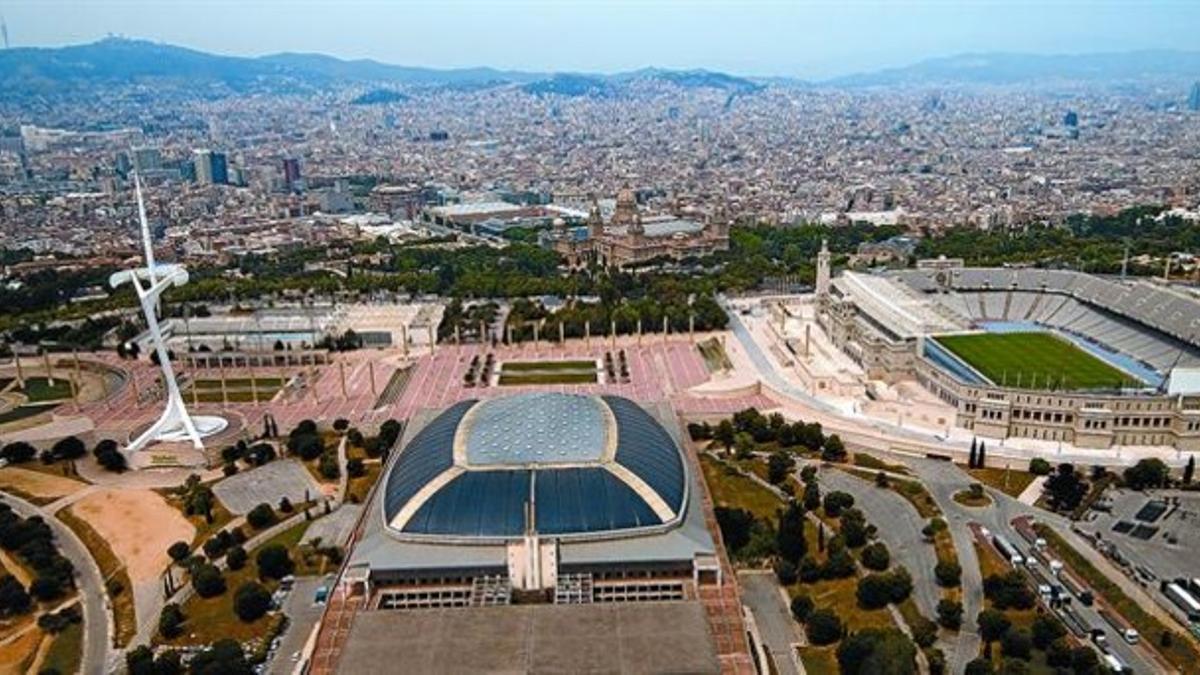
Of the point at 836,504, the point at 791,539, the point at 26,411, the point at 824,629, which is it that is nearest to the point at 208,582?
the point at 791,539

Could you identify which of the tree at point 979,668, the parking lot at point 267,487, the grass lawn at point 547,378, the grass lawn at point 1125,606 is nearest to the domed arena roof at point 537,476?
the parking lot at point 267,487

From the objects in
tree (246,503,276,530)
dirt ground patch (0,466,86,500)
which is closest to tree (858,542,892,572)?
tree (246,503,276,530)

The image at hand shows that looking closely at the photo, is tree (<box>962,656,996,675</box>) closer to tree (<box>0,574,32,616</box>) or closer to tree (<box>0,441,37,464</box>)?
tree (<box>0,574,32,616</box>)

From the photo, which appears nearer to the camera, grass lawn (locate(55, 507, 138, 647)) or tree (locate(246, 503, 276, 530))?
grass lawn (locate(55, 507, 138, 647))

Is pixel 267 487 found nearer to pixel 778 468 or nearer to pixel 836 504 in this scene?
pixel 778 468

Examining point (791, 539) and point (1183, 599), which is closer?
point (1183, 599)

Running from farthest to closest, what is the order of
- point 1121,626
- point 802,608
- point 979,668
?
point 802,608, point 1121,626, point 979,668
